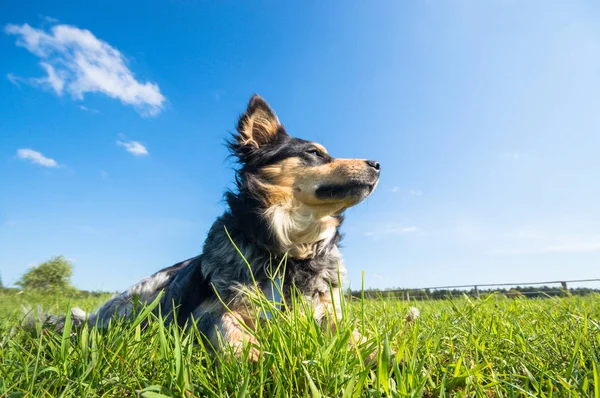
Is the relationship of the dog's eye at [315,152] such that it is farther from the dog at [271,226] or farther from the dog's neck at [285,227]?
the dog's neck at [285,227]

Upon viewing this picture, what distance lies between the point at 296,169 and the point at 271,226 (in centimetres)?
82

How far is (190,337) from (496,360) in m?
1.67

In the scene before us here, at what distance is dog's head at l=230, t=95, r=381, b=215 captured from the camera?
3793 millimetres

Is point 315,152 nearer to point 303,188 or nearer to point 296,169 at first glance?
point 296,169

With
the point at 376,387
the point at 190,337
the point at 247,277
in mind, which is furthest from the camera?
the point at 247,277

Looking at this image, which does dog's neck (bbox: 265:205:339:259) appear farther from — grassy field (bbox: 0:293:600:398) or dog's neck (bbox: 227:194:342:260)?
grassy field (bbox: 0:293:600:398)

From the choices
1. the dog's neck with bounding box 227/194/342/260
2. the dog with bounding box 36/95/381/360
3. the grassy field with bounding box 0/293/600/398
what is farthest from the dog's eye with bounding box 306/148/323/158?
the grassy field with bounding box 0/293/600/398

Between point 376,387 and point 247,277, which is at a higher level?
point 247,277

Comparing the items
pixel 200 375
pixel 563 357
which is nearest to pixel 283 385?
pixel 200 375

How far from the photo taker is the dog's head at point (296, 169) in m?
3.79

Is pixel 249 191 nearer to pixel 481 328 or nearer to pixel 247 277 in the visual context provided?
pixel 247 277

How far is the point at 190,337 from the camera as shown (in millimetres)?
1888

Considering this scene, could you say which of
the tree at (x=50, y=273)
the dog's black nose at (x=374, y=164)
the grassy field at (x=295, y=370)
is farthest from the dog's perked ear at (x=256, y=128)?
the tree at (x=50, y=273)

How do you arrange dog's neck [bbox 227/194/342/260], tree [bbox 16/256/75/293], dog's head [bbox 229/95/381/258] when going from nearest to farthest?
dog's neck [bbox 227/194/342/260], dog's head [bbox 229/95/381/258], tree [bbox 16/256/75/293]
